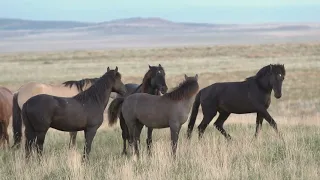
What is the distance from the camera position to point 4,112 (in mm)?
11141

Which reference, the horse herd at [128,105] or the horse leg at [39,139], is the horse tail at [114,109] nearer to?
the horse herd at [128,105]

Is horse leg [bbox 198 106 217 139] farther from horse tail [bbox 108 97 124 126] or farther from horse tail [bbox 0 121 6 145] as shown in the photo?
horse tail [bbox 0 121 6 145]

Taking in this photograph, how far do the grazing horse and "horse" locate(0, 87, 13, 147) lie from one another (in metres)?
0.46

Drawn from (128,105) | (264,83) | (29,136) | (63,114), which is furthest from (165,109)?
(264,83)

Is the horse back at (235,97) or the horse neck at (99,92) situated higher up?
the horse neck at (99,92)

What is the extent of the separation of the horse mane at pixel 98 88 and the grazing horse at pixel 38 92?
1.37m

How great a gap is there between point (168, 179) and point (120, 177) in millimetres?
638

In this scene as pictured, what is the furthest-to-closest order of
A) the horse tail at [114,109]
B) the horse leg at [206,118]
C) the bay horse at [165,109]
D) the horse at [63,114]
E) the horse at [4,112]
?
1. the horse leg at [206,118]
2. the horse at [4,112]
3. the horse tail at [114,109]
4. the bay horse at [165,109]
5. the horse at [63,114]

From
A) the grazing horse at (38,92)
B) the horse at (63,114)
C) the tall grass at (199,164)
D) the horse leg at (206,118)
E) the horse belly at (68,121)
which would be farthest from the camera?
the horse leg at (206,118)

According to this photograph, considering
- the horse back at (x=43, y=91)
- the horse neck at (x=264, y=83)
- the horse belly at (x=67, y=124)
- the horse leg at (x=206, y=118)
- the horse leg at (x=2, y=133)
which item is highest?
the horse neck at (x=264, y=83)

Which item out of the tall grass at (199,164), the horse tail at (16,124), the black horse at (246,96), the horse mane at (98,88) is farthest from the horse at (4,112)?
the black horse at (246,96)

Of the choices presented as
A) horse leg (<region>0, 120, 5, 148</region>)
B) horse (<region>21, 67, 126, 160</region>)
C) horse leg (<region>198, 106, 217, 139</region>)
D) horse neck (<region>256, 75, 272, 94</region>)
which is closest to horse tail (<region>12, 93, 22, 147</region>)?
horse leg (<region>0, 120, 5, 148</region>)

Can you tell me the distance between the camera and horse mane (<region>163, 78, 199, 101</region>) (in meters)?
8.59

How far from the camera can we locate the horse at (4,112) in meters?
10.6
